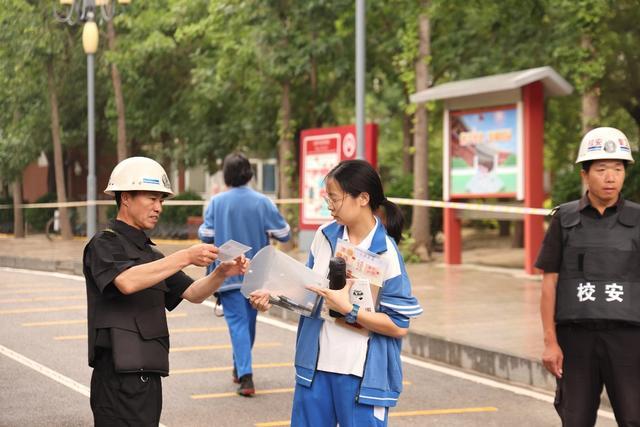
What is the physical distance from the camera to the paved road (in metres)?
8.14

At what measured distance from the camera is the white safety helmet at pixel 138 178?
477 centimetres

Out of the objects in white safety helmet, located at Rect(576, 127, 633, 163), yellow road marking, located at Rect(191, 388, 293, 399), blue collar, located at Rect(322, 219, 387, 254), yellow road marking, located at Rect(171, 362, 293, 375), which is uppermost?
white safety helmet, located at Rect(576, 127, 633, 163)

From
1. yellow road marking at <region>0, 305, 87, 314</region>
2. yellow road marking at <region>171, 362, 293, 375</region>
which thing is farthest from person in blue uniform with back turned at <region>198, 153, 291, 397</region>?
yellow road marking at <region>0, 305, 87, 314</region>

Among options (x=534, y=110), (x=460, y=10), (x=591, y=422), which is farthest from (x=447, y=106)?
(x=591, y=422)

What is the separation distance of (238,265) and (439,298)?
9.87 meters

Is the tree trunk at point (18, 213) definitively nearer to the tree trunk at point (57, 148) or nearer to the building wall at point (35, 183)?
the tree trunk at point (57, 148)

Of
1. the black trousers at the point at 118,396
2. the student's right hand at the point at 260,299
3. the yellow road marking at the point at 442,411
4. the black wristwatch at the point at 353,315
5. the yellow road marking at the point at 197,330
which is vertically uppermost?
the student's right hand at the point at 260,299

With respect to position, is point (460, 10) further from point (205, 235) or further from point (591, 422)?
point (591, 422)

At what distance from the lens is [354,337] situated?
4.75 metres

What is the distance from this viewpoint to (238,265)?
4.84m

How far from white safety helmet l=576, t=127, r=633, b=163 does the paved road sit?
3.20 metres

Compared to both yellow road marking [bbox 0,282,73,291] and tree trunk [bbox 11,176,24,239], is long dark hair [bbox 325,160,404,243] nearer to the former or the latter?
yellow road marking [bbox 0,282,73,291]

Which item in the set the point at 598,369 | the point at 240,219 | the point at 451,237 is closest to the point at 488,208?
the point at 451,237

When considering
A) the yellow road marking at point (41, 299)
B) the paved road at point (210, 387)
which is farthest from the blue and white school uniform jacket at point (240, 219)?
the yellow road marking at point (41, 299)
